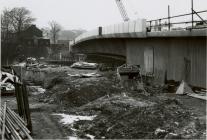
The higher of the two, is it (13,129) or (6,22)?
(6,22)

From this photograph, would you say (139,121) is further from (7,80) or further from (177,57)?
(7,80)

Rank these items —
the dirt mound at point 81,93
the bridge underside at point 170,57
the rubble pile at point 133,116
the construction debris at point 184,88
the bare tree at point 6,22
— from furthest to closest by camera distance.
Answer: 1. the bare tree at point 6,22
2. the dirt mound at point 81,93
3. the construction debris at point 184,88
4. the bridge underside at point 170,57
5. the rubble pile at point 133,116

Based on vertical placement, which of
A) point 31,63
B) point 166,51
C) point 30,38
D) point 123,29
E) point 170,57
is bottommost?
point 31,63

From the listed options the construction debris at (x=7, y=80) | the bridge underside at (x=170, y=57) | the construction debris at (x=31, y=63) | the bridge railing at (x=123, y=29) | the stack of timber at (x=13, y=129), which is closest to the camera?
the stack of timber at (x=13, y=129)

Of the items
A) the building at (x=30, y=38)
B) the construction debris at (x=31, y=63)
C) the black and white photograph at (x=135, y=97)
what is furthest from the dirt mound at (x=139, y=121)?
the building at (x=30, y=38)

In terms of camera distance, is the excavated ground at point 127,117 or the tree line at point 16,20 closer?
the excavated ground at point 127,117

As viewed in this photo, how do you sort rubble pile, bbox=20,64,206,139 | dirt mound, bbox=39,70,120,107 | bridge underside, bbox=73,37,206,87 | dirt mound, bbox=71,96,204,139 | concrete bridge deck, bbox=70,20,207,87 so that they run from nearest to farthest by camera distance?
rubble pile, bbox=20,64,206,139, dirt mound, bbox=71,96,204,139, concrete bridge deck, bbox=70,20,207,87, bridge underside, bbox=73,37,206,87, dirt mound, bbox=39,70,120,107

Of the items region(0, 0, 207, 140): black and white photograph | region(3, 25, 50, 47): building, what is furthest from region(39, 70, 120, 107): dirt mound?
region(3, 25, 50, 47): building

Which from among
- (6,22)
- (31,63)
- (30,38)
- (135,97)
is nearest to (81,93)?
(135,97)

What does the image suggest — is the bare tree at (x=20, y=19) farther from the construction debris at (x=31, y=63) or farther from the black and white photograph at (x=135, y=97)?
the black and white photograph at (x=135, y=97)

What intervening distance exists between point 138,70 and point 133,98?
5851 mm

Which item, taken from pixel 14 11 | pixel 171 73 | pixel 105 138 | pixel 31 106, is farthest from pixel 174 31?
pixel 14 11

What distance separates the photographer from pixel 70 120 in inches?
733

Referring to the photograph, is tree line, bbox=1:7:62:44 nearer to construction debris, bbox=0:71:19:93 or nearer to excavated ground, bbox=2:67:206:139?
construction debris, bbox=0:71:19:93
